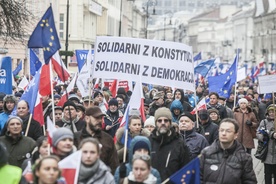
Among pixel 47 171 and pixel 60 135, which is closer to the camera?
pixel 47 171

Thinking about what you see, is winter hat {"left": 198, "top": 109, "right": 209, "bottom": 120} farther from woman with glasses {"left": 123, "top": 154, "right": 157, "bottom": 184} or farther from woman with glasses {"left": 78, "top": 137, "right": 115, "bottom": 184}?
woman with glasses {"left": 78, "top": 137, "right": 115, "bottom": 184}

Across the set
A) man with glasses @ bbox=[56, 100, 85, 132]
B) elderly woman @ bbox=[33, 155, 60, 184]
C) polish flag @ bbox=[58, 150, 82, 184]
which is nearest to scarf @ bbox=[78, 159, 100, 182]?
polish flag @ bbox=[58, 150, 82, 184]

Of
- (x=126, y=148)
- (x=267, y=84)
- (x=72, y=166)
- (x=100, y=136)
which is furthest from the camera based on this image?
(x=267, y=84)

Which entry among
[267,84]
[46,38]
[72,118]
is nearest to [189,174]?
[72,118]

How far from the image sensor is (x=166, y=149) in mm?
11352

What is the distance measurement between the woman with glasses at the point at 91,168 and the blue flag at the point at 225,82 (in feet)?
50.2

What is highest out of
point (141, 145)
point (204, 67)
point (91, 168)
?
point (204, 67)

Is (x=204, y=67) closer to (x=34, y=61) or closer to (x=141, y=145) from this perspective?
(x=34, y=61)

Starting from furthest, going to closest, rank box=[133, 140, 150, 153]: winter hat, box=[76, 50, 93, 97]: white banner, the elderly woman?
box=[76, 50, 93, 97]: white banner, box=[133, 140, 150, 153]: winter hat, the elderly woman

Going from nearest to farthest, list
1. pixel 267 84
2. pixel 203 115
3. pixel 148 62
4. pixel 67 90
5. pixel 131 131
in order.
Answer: pixel 131 131
pixel 148 62
pixel 203 115
pixel 267 84
pixel 67 90

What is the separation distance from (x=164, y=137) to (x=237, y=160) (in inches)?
39.1

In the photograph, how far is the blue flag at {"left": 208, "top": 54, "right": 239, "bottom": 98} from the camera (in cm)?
2474

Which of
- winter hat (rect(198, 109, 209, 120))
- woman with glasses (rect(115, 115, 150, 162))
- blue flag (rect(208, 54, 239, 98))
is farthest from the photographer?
blue flag (rect(208, 54, 239, 98))

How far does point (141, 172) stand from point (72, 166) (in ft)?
2.18
